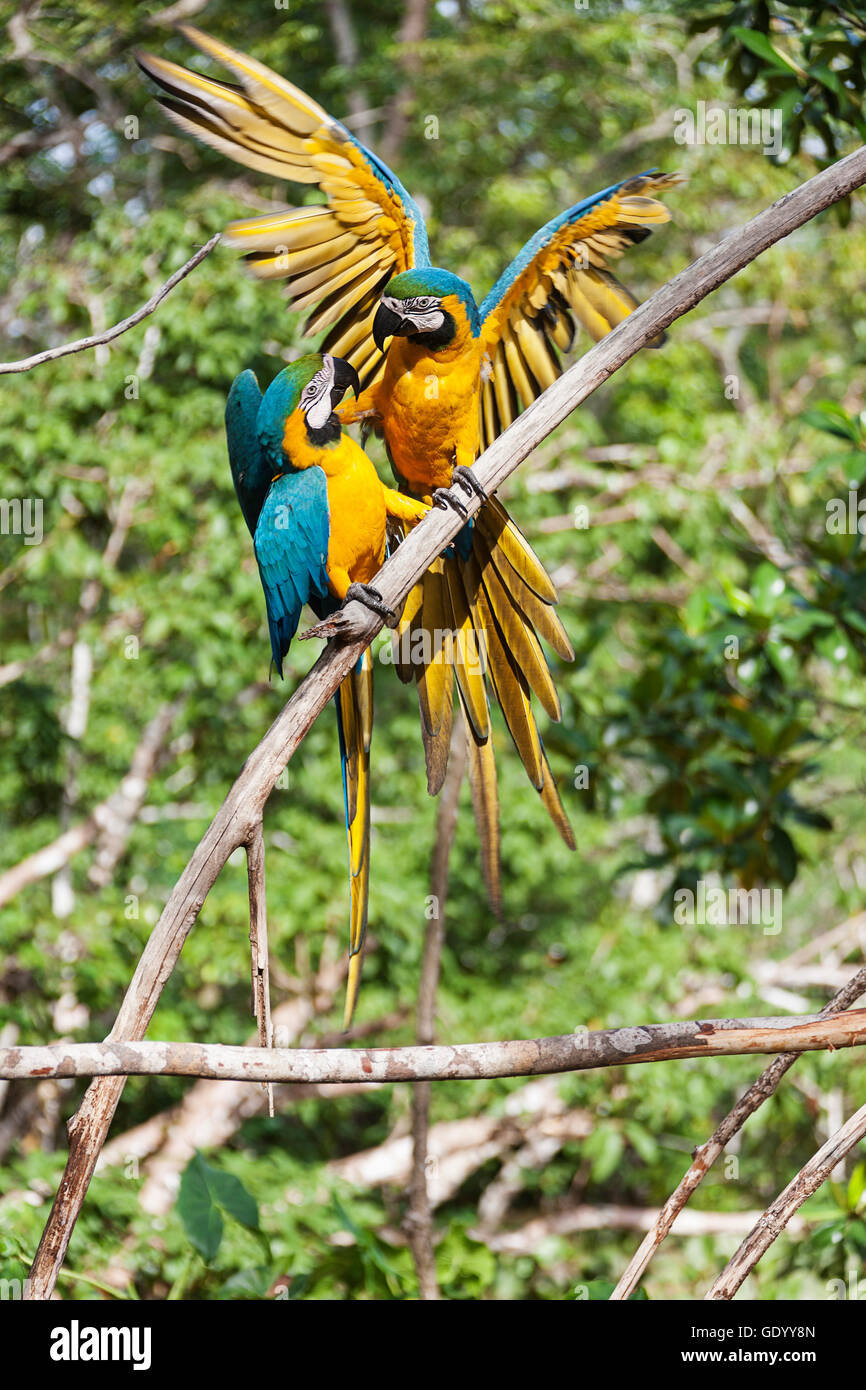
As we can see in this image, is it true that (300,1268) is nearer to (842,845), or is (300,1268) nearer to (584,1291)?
(584,1291)

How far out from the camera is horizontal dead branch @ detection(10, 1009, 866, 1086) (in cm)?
96

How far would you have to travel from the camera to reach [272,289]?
3707mm

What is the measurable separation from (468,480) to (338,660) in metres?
0.30

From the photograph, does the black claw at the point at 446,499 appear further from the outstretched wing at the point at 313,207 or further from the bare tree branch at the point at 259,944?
the bare tree branch at the point at 259,944

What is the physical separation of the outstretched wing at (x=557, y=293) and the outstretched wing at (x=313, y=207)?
0.48 ft

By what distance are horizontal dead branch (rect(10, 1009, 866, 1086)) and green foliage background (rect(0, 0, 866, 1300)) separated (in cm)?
125

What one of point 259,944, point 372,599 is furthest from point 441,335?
point 259,944

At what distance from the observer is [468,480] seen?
1.33 metres

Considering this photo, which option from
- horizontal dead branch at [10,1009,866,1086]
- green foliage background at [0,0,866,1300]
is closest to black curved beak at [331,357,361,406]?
horizontal dead branch at [10,1009,866,1086]

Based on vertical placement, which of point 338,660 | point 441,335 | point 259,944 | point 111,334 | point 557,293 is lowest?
point 259,944

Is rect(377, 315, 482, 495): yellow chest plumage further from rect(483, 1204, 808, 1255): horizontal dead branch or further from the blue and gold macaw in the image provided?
rect(483, 1204, 808, 1255): horizontal dead branch

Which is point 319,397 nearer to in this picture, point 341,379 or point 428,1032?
point 341,379

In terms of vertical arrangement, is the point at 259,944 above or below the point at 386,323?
below

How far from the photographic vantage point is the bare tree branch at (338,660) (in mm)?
1017
